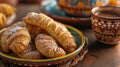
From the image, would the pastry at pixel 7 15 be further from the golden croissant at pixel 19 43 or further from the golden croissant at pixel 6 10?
the golden croissant at pixel 19 43

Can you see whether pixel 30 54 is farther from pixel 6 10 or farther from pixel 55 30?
pixel 6 10

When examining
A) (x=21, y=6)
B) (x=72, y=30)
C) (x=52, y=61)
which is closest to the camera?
(x=52, y=61)

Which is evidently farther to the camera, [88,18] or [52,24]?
[88,18]

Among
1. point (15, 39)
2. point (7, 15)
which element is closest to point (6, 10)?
point (7, 15)

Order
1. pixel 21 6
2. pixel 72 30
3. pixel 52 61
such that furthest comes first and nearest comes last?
pixel 21 6 < pixel 72 30 < pixel 52 61

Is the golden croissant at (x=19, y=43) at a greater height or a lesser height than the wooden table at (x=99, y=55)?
greater

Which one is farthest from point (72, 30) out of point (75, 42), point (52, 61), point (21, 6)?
point (21, 6)

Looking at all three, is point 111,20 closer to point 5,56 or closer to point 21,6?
point 5,56

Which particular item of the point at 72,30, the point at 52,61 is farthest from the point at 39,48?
the point at 72,30

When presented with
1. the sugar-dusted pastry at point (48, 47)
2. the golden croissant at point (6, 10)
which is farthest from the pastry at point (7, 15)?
the sugar-dusted pastry at point (48, 47)
